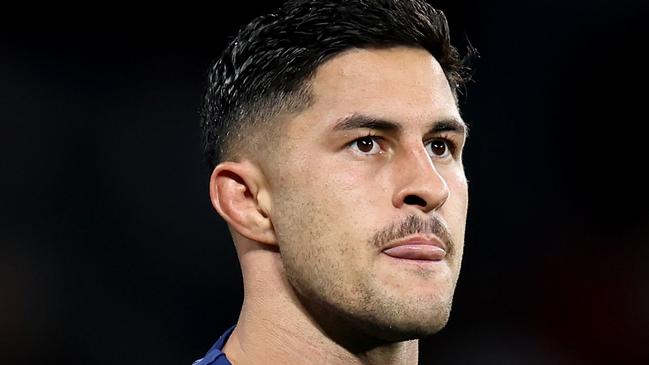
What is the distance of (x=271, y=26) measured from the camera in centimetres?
232

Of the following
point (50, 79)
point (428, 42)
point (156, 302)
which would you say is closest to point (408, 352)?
point (428, 42)

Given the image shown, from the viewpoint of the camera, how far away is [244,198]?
2.27 m

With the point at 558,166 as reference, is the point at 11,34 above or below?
above

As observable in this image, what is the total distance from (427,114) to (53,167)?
2387mm

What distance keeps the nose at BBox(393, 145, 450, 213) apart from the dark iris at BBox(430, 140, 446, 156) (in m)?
0.11

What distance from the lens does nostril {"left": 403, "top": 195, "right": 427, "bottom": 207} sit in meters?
2.09

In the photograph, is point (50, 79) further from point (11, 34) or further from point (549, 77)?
point (549, 77)

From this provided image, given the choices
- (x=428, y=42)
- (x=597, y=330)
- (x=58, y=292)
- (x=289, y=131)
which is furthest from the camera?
(x=597, y=330)

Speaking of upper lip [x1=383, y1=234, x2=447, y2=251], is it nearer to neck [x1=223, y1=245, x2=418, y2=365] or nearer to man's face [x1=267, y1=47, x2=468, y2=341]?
man's face [x1=267, y1=47, x2=468, y2=341]

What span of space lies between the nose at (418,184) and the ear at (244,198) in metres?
0.32

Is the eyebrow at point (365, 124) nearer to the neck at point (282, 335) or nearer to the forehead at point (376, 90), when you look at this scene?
the forehead at point (376, 90)

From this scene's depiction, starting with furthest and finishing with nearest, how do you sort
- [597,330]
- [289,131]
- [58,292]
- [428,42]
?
[597,330], [58,292], [428,42], [289,131]

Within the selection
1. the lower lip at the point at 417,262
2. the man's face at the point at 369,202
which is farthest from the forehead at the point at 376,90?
the lower lip at the point at 417,262

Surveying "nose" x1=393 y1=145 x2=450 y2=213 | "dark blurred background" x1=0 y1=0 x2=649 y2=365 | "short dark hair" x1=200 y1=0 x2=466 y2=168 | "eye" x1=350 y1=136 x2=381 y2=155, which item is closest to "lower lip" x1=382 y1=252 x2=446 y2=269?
"nose" x1=393 y1=145 x2=450 y2=213
